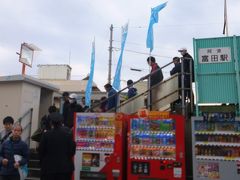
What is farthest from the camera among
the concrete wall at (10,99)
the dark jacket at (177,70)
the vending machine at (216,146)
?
the concrete wall at (10,99)

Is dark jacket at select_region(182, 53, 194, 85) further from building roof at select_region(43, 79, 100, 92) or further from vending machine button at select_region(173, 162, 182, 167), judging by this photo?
building roof at select_region(43, 79, 100, 92)

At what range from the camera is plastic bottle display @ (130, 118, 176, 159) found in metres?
6.66

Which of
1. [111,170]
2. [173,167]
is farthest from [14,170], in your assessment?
[173,167]

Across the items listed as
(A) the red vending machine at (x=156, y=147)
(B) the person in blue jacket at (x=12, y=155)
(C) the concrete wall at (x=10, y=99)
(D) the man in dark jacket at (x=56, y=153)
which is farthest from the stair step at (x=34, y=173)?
(D) the man in dark jacket at (x=56, y=153)

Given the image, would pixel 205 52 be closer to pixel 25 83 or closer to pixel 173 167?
pixel 173 167

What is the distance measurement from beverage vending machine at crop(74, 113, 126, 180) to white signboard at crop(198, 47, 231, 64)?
2323 mm

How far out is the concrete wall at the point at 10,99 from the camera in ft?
30.0

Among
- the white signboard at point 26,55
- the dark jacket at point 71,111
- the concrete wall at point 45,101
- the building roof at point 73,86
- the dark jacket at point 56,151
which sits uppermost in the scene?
the building roof at point 73,86

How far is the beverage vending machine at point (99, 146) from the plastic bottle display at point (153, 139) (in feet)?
1.14

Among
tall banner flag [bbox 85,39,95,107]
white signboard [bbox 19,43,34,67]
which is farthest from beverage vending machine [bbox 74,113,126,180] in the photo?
white signboard [bbox 19,43,34,67]

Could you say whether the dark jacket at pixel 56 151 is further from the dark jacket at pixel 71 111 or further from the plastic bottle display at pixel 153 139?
the dark jacket at pixel 71 111

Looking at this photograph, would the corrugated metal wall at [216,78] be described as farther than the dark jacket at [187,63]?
No

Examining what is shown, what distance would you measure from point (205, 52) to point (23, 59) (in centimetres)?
577

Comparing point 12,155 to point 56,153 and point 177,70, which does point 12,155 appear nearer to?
point 56,153
